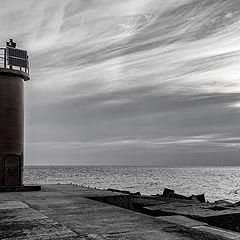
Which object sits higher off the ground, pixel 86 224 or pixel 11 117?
pixel 11 117

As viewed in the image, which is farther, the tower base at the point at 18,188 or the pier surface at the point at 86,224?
the tower base at the point at 18,188

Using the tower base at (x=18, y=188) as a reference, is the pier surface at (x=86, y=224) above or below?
below

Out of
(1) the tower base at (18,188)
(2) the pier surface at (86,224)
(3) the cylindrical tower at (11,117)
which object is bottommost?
(2) the pier surface at (86,224)

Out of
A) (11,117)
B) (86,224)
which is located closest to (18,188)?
(11,117)

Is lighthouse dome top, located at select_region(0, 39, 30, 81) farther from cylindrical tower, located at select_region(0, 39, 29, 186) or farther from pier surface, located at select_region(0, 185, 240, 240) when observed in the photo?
pier surface, located at select_region(0, 185, 240, 240)

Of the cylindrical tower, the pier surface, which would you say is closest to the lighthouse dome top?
the cylindrical tower

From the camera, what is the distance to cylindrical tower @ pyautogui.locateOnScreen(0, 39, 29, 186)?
45.5ft

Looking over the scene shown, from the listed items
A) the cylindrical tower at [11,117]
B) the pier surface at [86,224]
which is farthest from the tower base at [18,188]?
the pier surface at [86,224]

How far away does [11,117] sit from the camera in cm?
1420

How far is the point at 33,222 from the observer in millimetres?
6941

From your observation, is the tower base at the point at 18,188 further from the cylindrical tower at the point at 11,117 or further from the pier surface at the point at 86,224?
the pier surface at the point at 86,224

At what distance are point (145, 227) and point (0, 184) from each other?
8.70 metres

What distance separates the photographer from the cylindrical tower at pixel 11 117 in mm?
13859

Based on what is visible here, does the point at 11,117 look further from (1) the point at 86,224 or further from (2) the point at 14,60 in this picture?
(1) the point at 86,224
